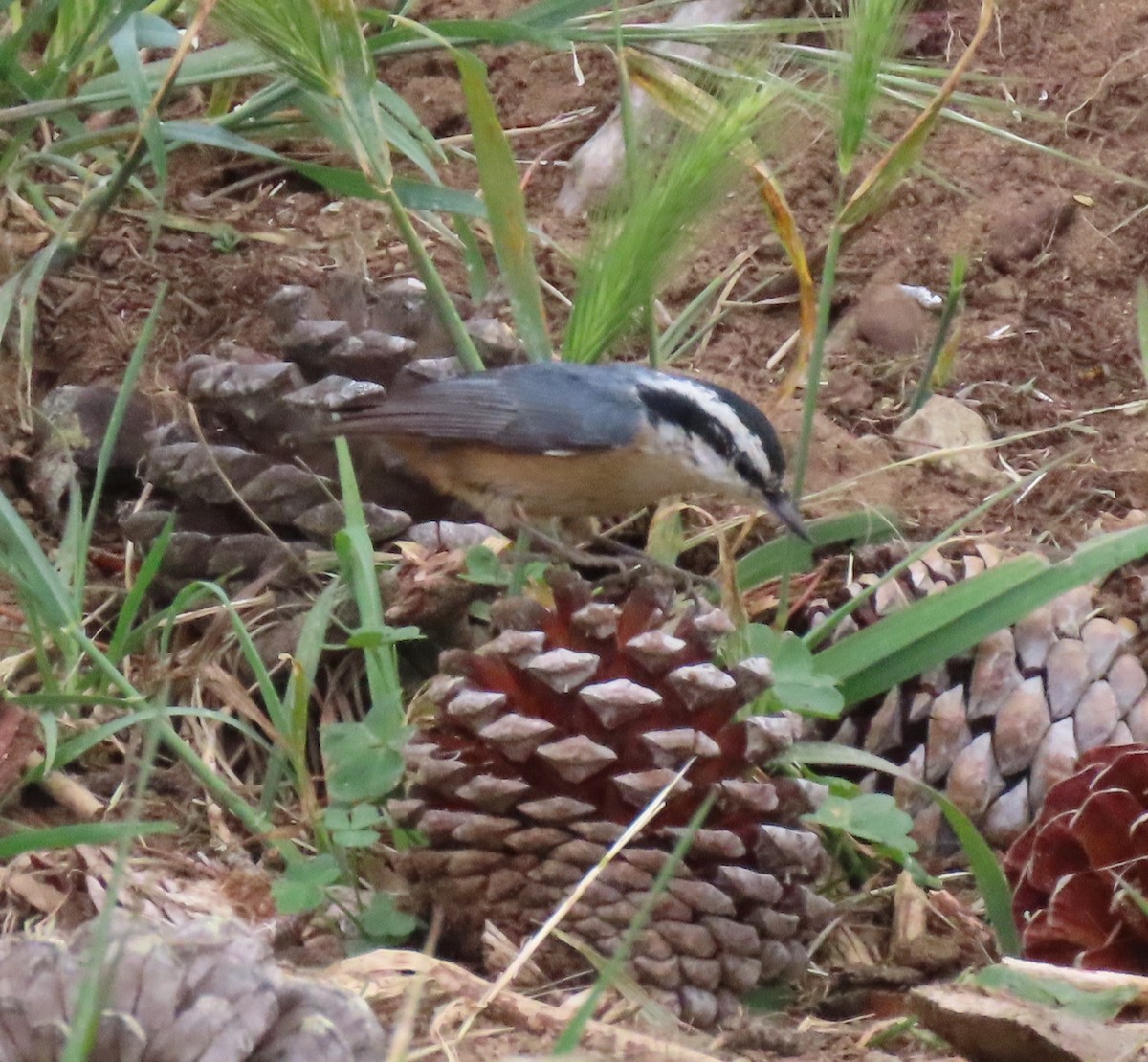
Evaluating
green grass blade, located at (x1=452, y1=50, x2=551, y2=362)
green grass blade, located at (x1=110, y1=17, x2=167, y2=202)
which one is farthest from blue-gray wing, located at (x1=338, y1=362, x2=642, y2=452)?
green grass blade, located at (x1=110, y1=17, x2=167, y2=202)

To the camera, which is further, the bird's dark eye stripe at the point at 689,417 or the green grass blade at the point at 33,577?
the bird's dark eye stripe at the point at 689,417

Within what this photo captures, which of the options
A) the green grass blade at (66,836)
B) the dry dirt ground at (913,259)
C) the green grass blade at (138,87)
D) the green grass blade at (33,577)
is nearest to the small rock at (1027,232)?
the dry dirt ground at (913,259)

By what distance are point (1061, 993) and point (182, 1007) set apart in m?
0.70

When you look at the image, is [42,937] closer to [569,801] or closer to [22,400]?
[569,801]

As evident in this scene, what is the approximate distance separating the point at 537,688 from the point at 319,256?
4.51ft

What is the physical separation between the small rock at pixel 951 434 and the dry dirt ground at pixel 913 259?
1.2 inches

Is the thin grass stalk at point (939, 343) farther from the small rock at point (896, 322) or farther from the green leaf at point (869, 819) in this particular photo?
the green leaf at point (869, 819)

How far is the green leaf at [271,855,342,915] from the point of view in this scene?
139 centimetres

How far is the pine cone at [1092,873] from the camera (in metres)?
1.42

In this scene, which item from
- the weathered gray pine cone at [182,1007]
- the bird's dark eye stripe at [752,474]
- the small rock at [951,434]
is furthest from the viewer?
the small rock at [951,434]

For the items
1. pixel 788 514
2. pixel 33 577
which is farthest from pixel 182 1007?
pixel 788 514

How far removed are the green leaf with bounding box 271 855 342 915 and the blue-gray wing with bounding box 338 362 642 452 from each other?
0.81 metres

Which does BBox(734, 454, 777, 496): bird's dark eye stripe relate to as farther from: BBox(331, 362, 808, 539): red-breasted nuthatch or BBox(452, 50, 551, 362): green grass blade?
BBox(452, 50, 551, 362): green grass blade

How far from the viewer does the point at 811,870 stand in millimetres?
1472
